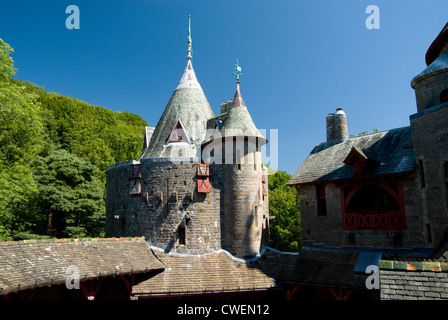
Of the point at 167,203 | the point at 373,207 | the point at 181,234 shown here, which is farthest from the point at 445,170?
the point at 167,203

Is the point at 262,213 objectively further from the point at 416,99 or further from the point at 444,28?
the point at 444,28

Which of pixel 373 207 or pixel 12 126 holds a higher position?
pixel 12 126

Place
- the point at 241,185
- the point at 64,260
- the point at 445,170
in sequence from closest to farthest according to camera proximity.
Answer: the point at 445,170
the point at 64,260
the point at 241,185

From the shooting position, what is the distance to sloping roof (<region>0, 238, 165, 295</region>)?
11.5 meters

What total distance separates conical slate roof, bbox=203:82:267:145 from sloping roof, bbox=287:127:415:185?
3.21 meters

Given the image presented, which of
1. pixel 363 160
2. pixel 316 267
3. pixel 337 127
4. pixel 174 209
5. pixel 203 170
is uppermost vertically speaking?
pixel 337 127

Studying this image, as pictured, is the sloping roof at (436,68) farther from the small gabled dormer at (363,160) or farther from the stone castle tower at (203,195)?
the stone castle tower at (203,195)

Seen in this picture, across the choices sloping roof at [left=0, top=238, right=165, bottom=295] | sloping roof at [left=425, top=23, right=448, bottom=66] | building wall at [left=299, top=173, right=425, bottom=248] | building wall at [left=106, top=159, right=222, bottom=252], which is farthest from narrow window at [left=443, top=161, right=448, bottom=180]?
sloping roof at [left=0, top=238, right=165, bottom=295]

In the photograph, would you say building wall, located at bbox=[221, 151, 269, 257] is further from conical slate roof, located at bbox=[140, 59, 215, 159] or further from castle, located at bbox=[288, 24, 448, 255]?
conical slate roof, located at bbox=[140, 59, 215, 159]

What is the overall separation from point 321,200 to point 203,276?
7.36 meters

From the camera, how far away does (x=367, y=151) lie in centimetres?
1650

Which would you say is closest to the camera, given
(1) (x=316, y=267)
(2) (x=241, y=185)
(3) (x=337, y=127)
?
(1) (x=316, y=267)

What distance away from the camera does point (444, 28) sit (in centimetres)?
1492

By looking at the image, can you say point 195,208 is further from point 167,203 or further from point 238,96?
point 238,96
